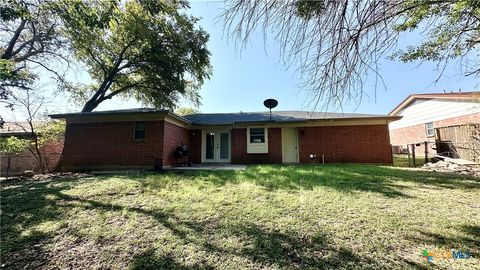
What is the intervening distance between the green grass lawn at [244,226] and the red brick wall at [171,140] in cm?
448

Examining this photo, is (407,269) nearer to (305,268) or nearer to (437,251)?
(437,251)

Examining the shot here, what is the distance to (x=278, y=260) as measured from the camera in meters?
2.91

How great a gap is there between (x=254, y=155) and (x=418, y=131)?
13.3m

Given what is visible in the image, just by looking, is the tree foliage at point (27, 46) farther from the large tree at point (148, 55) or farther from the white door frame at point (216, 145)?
the white door frame at point (216, 145)

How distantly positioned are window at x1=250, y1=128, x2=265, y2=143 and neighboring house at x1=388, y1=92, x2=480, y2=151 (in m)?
8.73

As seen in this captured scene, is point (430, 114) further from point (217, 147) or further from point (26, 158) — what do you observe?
point (26, 158)

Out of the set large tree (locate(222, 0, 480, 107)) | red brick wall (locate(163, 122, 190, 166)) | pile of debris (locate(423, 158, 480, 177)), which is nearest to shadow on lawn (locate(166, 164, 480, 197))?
pile of debris (locate(423, 158, 480, 177))

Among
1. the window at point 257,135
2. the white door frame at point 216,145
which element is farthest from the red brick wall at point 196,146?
the window at point 257,135

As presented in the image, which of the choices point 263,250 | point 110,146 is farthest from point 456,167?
point 110,146

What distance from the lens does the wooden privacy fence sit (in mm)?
9986

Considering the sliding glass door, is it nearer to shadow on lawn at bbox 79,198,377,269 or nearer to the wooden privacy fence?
shadow on lawn at bbox 79,198,377,269

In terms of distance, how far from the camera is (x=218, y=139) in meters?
14.0

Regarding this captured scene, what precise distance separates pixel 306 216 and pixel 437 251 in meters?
1.82

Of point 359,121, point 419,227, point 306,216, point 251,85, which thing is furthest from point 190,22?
point 419,227
